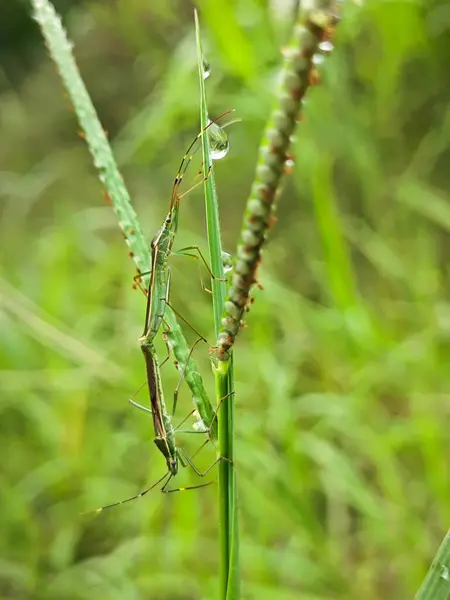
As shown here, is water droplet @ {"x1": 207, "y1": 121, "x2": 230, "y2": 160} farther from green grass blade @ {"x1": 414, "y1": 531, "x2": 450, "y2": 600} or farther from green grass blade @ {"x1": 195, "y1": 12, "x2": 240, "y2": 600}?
green grass blade @ {"x1": 414, "y1": 531, "x2": 450, "y2": 600}

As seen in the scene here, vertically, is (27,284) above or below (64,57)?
above

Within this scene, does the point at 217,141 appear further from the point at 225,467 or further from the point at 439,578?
the point at 439,578

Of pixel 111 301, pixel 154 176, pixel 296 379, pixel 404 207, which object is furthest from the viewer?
pixel 154 176

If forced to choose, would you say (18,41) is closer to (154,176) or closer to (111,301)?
(154,176)

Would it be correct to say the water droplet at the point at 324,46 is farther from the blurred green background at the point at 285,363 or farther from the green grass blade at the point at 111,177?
the blurred green background at the point at 285,363

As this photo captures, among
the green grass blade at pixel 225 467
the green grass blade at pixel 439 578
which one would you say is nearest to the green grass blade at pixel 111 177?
the green grass blade at pixel 225 467

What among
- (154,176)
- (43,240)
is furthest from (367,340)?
(154,176)

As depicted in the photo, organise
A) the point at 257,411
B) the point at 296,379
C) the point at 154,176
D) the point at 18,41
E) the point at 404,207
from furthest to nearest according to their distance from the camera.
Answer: the point at 18,41 < the point at 154,176 < the point at 404,207 < the point at 296,379 < the point at 257,411
